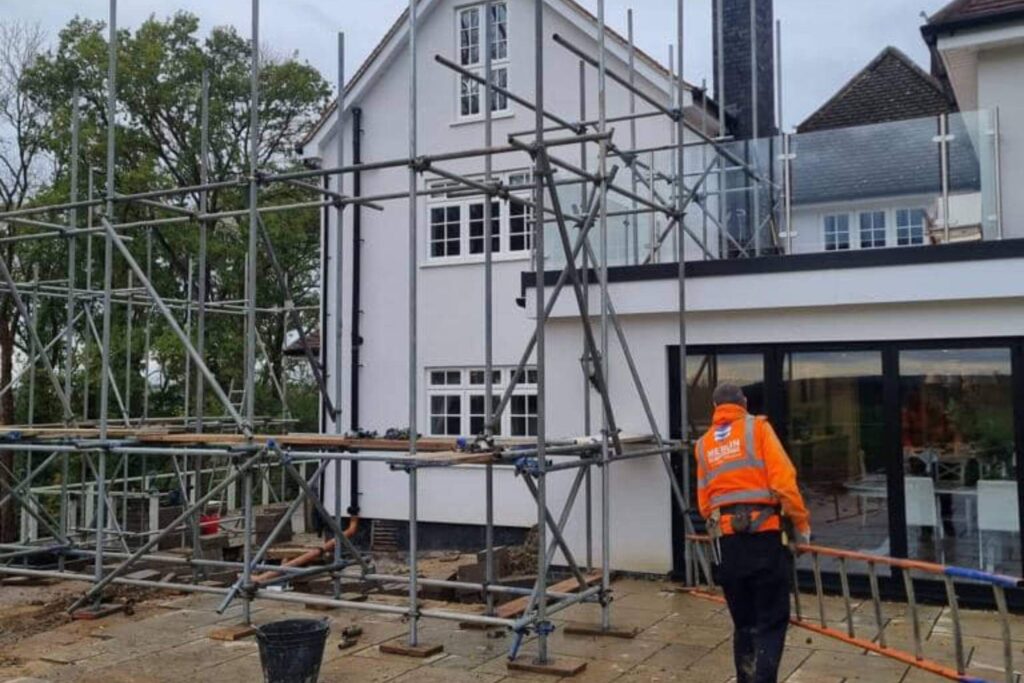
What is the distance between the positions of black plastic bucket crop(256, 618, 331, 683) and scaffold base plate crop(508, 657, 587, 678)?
1388 millimetres

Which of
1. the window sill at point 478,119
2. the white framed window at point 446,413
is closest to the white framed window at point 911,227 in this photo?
the white framed window at point 446,413

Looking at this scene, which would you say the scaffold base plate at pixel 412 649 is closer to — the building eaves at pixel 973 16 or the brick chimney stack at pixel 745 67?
the building eaves at pixel 973 16

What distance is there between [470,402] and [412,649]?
8207mm

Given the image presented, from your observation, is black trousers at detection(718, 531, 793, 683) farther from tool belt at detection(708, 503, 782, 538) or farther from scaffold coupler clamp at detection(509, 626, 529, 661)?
scaffold coupler clamp at detection(509, 626, 529, 661)

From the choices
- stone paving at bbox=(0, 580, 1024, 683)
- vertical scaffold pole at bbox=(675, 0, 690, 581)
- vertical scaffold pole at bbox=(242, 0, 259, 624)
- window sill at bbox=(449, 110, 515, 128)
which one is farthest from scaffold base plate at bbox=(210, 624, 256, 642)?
window sill at bbox=(449, 110, 515, 128)

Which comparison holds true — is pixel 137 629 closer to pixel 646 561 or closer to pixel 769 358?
pixel 646 561

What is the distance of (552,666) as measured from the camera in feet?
22.6

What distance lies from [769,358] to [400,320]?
25.6ft

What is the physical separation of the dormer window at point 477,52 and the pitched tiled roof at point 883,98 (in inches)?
291

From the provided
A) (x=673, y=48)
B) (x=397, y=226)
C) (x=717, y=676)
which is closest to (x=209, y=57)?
(x=397, y=226)

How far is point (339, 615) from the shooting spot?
886 cm

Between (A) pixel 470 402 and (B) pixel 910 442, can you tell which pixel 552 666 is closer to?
(B) pixel 910 442

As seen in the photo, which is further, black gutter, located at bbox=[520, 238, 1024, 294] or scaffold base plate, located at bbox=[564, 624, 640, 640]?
black gutter, located at bbox=[520, 238, 1024, 294]

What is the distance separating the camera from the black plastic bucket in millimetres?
6309
